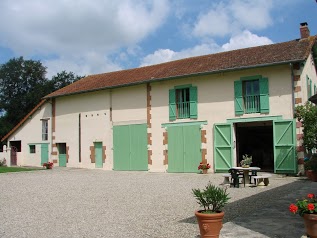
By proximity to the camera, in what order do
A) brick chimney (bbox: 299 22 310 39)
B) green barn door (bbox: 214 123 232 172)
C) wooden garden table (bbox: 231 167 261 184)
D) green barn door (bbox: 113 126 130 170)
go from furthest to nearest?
green barn door (bbox: 113 126 130 170)
brick chimney (bbox: 299 22 310 39)
green barn door (bbox: 214 123 232 172)
wooden garden table (bbox: 231 167 261 184)

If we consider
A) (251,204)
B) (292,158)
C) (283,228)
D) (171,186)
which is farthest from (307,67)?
(283,228)

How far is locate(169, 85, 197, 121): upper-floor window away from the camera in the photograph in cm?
1711

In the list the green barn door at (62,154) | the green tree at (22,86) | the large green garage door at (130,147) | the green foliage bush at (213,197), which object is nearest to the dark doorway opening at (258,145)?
the large green garage door at (130,147)

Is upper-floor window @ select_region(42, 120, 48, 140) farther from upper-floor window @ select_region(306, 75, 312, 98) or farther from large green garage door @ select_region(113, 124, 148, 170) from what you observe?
upper-floor window @ select_region(306, 75, 312, 98)

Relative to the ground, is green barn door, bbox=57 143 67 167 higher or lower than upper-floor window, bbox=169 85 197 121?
lower

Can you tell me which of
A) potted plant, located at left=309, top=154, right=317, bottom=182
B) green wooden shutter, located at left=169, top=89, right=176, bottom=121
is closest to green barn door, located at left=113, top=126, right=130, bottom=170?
green wooden shutter, located at left=169, top=89, right=176, bottom=121

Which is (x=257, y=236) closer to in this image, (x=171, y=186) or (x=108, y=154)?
(x=171, y=186)

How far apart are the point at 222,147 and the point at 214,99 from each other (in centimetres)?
219

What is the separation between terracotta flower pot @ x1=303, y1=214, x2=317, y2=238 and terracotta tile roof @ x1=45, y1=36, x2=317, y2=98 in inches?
428

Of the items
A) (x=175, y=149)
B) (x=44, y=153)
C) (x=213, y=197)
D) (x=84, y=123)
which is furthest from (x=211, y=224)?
(x=44, y=153)

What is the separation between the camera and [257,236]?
4945 mm

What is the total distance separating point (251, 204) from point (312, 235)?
11.6ft

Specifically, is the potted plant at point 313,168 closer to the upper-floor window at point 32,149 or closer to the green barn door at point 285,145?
the green barn door at point 285,145

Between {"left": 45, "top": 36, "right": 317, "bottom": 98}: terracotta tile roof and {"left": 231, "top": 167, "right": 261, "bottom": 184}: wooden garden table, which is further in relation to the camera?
{"left": 45, "top": 36, "right": 317, "bottom": 98}: terracotta tile roof
